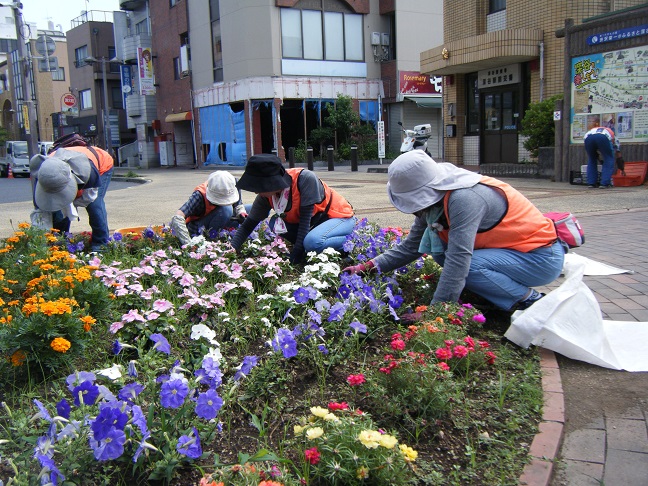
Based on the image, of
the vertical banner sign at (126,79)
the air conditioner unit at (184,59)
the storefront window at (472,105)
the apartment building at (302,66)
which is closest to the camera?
the storefront window at (472,105)

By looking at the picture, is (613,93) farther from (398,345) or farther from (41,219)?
(398,345)

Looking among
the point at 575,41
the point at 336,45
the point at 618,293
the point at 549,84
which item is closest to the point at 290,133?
the point at 336,45

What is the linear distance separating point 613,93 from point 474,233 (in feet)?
34.1

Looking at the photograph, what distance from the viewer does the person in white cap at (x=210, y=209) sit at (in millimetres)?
5391

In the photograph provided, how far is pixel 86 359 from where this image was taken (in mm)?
3006

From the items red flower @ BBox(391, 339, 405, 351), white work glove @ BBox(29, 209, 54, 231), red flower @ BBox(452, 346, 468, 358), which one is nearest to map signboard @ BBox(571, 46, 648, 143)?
white work glove @ BBox(29, 209, 54, 231)

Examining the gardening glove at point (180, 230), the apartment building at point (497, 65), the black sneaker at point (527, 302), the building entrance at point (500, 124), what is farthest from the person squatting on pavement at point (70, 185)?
the building entrance at point (500, 124)

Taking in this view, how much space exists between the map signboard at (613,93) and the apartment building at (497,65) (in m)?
2.12

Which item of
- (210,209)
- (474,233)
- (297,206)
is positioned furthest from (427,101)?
(474,233)

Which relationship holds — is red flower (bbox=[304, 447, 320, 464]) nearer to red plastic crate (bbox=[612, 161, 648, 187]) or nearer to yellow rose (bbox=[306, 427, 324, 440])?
yellow rose (bbox=[306, 427, 324, 440])

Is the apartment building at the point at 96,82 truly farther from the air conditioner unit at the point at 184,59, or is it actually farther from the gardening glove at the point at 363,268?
the gardening glove at the point at 363,268

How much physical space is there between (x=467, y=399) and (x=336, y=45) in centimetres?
2876

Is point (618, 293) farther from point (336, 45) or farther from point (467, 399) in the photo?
point (336, 45)

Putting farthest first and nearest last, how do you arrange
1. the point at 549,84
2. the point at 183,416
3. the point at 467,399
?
the point at 549,84 → the point at 467,399 → the point at 183,416
